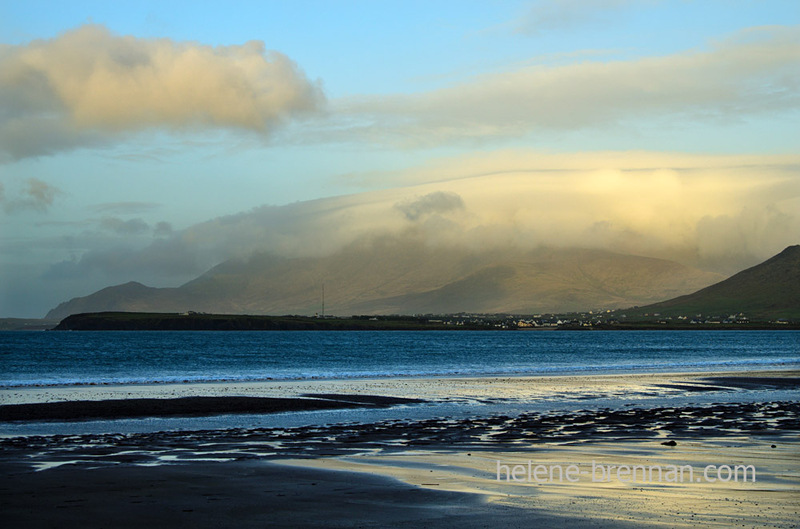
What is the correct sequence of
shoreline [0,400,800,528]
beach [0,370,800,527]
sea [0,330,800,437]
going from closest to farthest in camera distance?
shoreline [0,400,800,528]
beach [0,370,800,527]
sea [0,330,800,437]

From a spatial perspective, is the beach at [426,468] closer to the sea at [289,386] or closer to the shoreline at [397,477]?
the shoreline at [397,477]

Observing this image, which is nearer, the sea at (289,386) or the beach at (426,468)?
the beach at (426,468)

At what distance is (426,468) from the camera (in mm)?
20734

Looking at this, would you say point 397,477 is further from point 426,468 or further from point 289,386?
point 289,386

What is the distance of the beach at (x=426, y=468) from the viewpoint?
49.7 feet

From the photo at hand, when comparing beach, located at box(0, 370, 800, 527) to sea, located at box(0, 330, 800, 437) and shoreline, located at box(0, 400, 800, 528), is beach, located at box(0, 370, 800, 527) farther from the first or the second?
sea, located at box(0, 330, 800, 437)

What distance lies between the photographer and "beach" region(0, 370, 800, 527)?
49.7 ft

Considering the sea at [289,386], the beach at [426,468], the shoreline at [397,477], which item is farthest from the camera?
the sea at [289,386]

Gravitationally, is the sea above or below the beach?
below

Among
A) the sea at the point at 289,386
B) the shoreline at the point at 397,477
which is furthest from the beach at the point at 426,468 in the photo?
the sea at the point at 289,386

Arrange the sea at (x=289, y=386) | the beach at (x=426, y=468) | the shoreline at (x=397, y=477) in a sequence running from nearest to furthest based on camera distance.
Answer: the shoreline at (x=397, y=477) < the beach at (x=426, y=468) < the sea at (x=289, y=386)

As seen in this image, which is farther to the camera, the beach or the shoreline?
the beach

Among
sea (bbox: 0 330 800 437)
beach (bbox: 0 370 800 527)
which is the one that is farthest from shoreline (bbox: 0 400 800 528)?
sea (bbox: 0 330 800 437)

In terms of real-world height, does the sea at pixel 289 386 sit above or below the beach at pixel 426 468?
below
